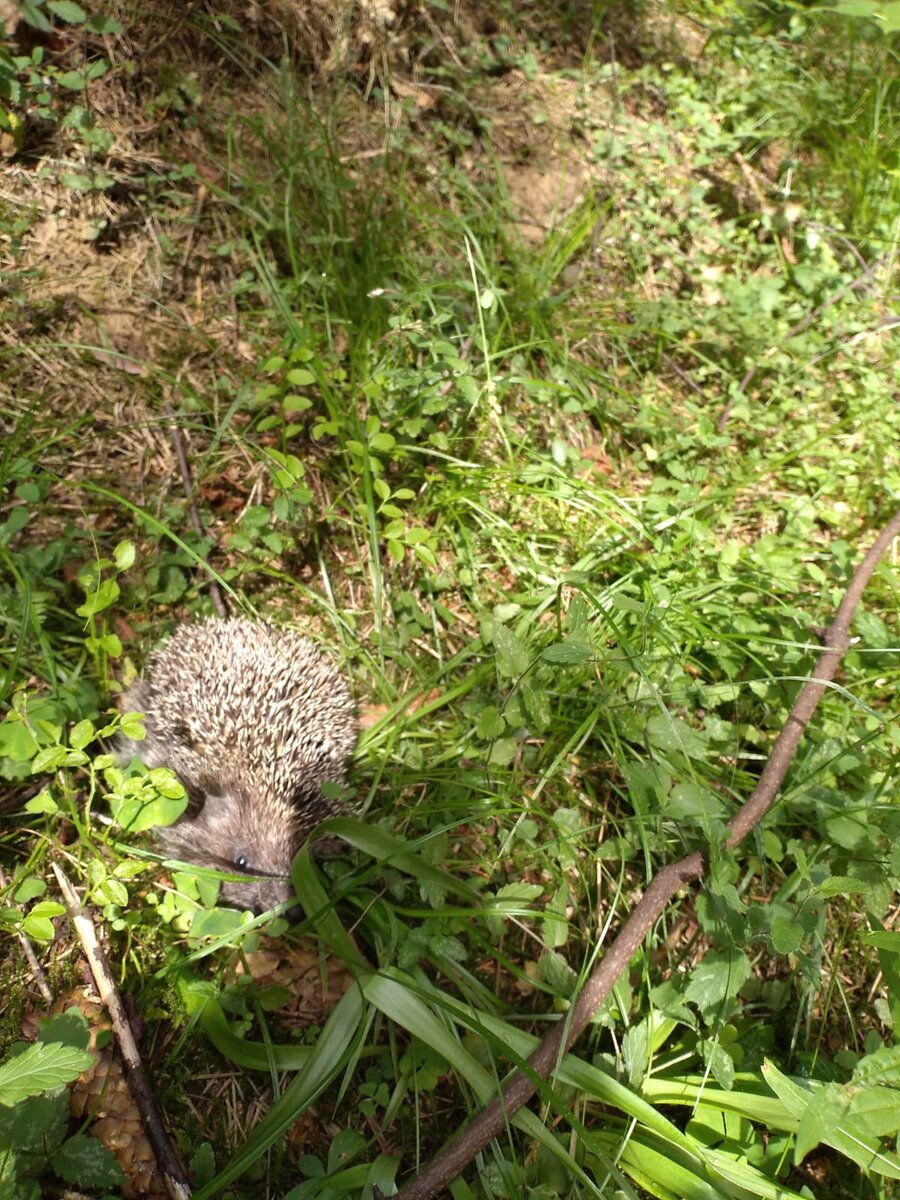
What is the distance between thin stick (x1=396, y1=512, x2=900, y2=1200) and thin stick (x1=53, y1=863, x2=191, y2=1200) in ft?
2.07

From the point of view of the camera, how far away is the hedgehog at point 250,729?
284cm

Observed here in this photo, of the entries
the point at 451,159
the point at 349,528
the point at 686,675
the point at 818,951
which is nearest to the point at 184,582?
the point at 349,528

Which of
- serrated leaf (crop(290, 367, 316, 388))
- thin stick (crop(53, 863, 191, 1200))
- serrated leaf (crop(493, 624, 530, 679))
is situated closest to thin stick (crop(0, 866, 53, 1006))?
thin stick (crop(53, 863, 191, 1200))

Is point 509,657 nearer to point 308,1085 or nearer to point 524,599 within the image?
point 524,599

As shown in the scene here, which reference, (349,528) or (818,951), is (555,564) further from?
(818,951)

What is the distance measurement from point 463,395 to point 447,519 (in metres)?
0.51

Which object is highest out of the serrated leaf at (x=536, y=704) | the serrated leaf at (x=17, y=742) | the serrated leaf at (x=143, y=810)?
the serrated leaf at (x=536, y=704)

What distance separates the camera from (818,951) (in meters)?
2.05

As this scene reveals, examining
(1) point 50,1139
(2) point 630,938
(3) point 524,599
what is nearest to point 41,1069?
(1) point 50,1139

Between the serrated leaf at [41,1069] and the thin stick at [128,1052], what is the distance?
0.59 meters

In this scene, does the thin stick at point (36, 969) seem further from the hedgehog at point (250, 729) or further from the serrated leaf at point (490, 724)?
the serrated leaf at point (490, 724)

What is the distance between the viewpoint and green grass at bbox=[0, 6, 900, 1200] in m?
2.13

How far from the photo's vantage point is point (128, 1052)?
85.7 inches

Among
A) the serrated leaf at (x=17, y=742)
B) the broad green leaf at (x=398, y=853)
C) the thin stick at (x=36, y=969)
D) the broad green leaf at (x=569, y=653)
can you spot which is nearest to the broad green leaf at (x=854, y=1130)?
the broad green leaf at (x=398, y=853)
